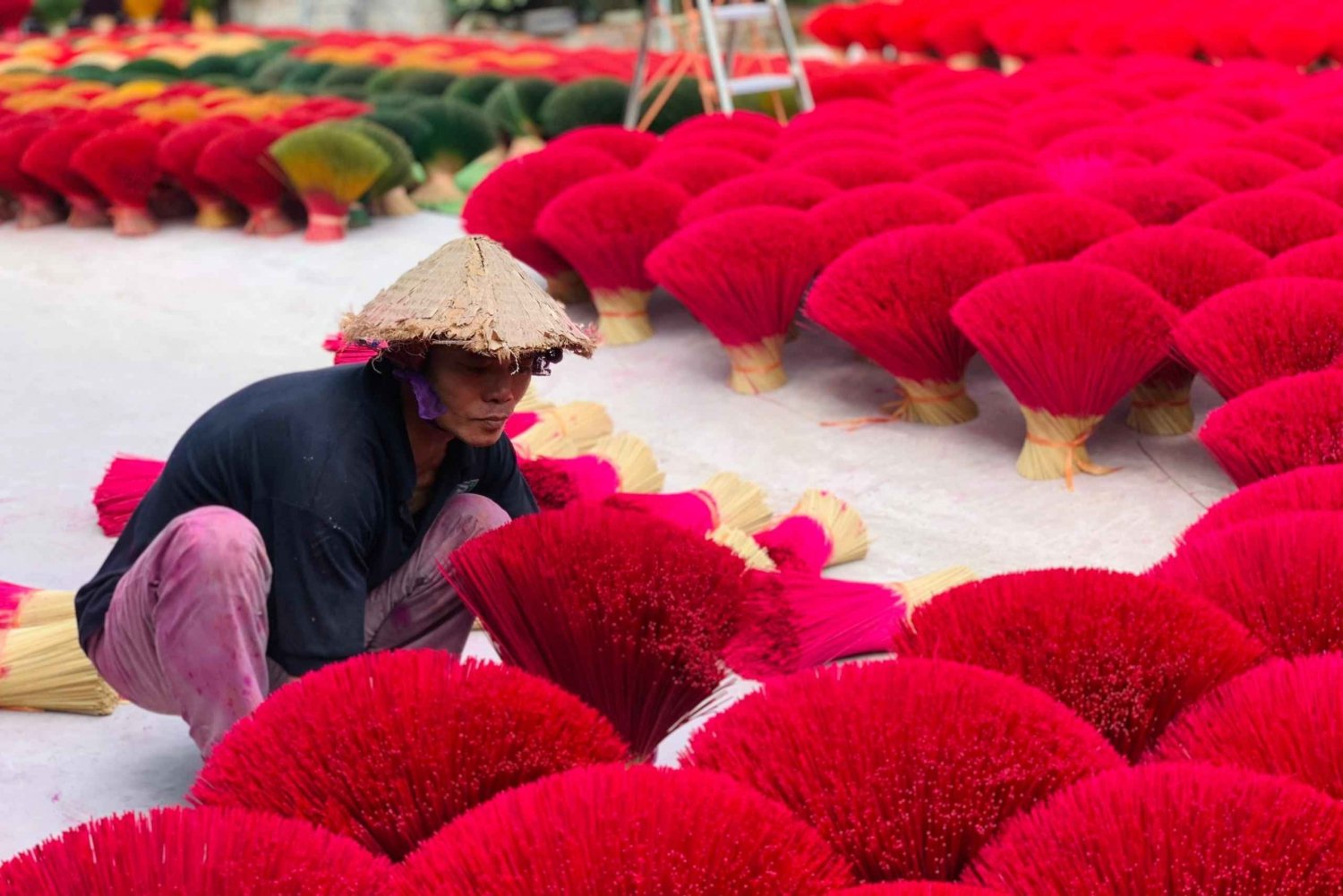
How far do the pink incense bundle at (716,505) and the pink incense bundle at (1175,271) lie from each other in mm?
736

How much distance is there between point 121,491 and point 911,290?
1.36 m

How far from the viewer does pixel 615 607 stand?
165cm

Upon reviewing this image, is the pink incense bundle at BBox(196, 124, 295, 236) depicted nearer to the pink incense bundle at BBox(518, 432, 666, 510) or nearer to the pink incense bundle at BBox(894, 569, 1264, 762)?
the pink incense bundle at BBox(518, 432, 666, 510)

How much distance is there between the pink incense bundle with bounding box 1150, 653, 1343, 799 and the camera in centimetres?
131

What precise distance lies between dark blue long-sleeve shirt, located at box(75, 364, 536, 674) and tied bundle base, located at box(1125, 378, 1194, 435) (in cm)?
161

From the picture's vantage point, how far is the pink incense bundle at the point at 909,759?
4.19 ft

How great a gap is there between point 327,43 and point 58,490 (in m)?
6.66

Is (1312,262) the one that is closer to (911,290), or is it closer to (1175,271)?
(1175,271)

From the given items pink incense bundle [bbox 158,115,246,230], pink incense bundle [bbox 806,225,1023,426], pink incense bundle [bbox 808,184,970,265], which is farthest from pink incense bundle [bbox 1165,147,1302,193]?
pink incense bundle [bbox 158,115,246,230]

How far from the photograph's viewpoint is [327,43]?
9.14m

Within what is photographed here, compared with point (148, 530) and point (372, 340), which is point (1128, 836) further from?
point (148, 530)

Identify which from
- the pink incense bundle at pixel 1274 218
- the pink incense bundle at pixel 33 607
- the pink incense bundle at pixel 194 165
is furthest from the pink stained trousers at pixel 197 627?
the pink incense bundle at pixel 194 165

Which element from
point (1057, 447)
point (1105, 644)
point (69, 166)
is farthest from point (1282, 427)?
point (69, 166)

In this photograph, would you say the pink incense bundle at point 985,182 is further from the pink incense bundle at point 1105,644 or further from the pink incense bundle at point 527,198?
the pink incense bundle at point 1105,644
